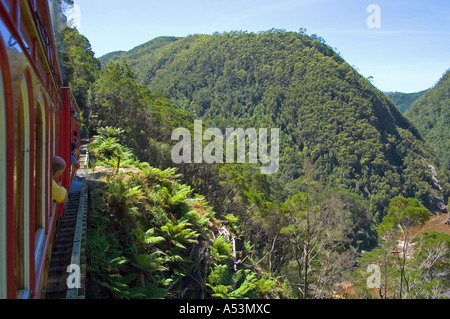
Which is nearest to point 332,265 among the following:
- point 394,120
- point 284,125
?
point 284,125

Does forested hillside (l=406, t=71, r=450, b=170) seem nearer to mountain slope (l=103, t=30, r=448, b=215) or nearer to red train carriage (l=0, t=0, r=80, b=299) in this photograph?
mountain slope (l=103, t=30, r=448, b=215)

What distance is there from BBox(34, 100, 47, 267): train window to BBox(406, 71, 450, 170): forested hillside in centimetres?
11758

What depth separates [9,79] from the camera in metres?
1.90

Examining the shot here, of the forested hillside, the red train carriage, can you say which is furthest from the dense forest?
the forested hillside

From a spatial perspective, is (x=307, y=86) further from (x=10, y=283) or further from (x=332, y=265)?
(x=10, y=283)

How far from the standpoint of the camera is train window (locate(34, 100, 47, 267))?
3.53m

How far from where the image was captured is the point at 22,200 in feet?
8.01

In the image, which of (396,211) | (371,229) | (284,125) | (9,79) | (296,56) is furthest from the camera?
(296,56)

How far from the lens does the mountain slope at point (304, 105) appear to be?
70.1m

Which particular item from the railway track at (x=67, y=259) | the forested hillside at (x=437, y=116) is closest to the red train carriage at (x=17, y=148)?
the railway track at (x=67, y=259)

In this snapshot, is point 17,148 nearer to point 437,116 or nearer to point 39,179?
point 39,179

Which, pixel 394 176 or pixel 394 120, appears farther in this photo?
pixel 394 120

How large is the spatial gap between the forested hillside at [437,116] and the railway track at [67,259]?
115410 millimetres

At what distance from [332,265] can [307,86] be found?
79.0 metres
